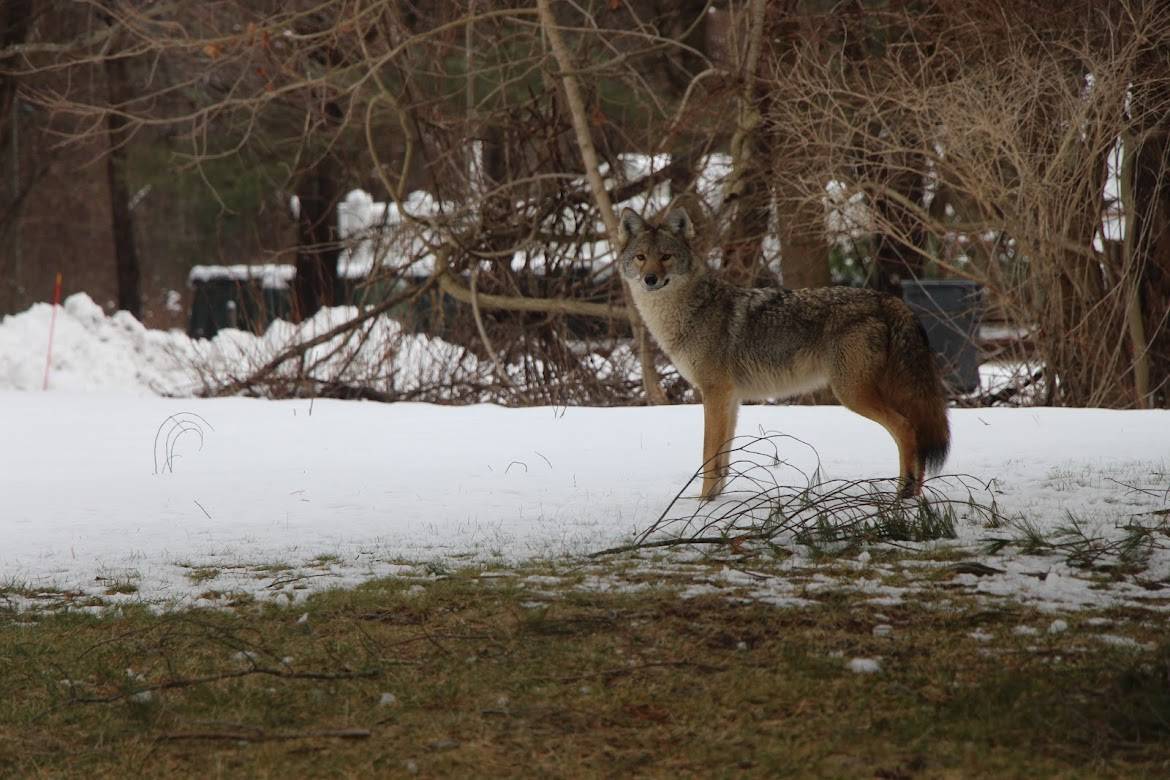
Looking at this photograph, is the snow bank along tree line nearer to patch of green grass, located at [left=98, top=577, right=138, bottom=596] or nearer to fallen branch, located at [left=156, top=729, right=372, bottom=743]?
patch of green grass, located at [left=98, top=577, right=138, bottom=596]

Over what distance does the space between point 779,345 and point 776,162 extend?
5.48 metres

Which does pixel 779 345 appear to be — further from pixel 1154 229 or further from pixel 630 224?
pixel 1154 229

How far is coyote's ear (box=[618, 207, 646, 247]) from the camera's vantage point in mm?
7578

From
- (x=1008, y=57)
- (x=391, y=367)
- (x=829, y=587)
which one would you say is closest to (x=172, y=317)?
(x=391, y=367)

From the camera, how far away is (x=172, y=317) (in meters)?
35.3

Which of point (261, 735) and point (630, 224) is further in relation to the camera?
point (630, 224)

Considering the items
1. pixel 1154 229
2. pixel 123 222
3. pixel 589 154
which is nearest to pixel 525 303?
pixel 589 154

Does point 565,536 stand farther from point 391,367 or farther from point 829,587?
point 391,367

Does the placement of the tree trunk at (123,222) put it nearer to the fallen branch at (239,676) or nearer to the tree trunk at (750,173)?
the tree trunk at (750,173)

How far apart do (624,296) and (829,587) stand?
8305mm

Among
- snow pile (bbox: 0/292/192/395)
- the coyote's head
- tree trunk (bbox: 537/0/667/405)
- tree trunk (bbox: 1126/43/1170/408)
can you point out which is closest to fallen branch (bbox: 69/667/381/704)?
the coyote's head

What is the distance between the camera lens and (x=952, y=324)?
1292cm

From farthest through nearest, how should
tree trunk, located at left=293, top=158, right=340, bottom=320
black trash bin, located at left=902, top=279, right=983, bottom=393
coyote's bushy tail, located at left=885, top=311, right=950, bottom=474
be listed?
tree trunk, located at left=293, top=158, right=340, bottom=320, black trash bin, located at left=902, top=279, right=983, bottom=393, coyote's bushy tail, located at left=885, top=311, right=950, bottom=474

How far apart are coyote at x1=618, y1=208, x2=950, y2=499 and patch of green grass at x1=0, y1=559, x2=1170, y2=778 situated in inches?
92.2
